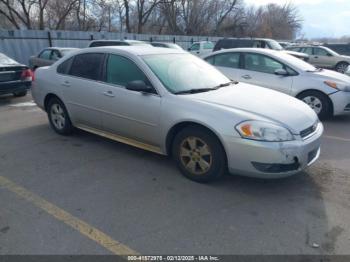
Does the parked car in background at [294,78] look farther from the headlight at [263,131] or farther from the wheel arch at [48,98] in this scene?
the wheel arch at [48,98]

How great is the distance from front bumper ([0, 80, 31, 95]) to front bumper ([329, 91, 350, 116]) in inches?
303

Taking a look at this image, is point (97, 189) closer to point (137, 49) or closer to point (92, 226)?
point (92, 226)

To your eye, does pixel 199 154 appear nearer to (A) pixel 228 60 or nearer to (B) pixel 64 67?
(B) pixel 64 67

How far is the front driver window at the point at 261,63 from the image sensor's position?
7.58 meters

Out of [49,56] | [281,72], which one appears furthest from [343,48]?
[49,56]

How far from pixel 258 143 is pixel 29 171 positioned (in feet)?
9.61

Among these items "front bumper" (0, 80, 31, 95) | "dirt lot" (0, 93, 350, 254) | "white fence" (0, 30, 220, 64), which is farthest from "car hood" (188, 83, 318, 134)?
"white fence" (0, 30, 220, 64)

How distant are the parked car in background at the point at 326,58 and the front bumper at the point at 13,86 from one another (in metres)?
15.5

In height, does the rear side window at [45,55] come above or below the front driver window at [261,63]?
below

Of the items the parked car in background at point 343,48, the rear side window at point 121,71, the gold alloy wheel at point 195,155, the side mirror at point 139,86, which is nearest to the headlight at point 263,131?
the gold alloy wheel at point 195,155

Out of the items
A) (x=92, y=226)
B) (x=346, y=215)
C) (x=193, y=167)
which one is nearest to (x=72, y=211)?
(x=92, y=226)

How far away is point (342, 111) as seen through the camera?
7.07 m

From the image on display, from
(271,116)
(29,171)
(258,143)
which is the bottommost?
(29,171)

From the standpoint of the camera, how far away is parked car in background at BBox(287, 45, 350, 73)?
739 inches
